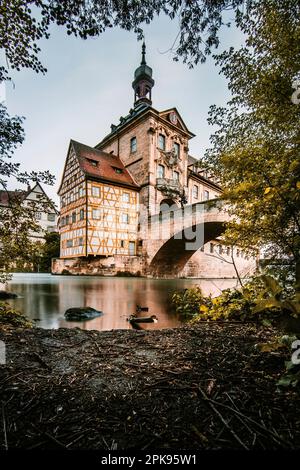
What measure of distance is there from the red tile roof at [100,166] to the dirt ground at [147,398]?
1811 centimetres

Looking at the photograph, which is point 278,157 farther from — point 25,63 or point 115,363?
point 25,63

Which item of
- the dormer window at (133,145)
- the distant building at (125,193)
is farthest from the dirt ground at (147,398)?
the dormer window at (133,145)

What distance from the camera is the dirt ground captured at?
851 millimetres

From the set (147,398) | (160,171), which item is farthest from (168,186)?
(147,398)

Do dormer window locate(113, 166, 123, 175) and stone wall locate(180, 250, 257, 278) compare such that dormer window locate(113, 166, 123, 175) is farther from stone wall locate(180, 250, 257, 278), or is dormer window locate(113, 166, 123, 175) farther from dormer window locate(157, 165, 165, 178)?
stone wall locate(180, 250, 257, 278)

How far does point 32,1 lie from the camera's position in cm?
231

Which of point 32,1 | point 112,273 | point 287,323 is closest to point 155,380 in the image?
point 287,323

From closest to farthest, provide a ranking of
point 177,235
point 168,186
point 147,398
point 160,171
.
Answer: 1. point 147,398
2. point 177,235
3. point 168,186
4. point 160,171

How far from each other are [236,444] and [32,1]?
3.92 meters

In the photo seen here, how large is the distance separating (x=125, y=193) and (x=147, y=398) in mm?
19898

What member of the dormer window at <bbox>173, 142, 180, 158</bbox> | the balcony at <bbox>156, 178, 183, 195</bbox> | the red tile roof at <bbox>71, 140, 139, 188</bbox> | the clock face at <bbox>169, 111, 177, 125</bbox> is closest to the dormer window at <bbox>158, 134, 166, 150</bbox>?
the dormer window at <bbox>173, 142, 180, 158</bbox>

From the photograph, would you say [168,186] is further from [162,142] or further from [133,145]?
[133,145]

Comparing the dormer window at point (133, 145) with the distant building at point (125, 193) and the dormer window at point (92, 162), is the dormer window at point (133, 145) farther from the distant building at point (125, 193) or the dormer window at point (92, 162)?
the dormer window at point (92, 162)

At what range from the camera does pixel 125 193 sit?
66.7ft
